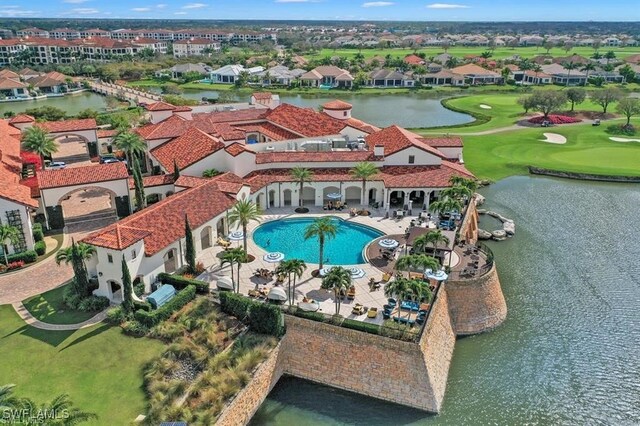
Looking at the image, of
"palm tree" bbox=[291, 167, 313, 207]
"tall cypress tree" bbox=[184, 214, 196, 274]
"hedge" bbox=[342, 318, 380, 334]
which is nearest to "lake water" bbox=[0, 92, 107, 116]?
"palm tree" bbox=[291, 167, 313, 207]

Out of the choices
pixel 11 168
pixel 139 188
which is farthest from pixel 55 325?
pixel 11 168

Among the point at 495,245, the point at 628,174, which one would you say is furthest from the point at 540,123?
the point at 495,245

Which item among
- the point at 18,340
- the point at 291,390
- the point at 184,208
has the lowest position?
the point at 291,390

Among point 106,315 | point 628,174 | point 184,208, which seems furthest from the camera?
point 628,174

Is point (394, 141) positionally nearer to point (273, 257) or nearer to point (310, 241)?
point (310, 241)

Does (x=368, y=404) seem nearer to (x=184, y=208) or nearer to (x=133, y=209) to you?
(x=184, y=208)

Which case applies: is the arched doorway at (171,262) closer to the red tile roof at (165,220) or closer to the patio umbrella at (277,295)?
the red tile roof at (165,220)
